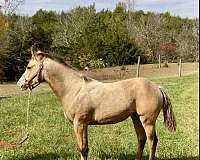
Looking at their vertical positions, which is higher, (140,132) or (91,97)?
(91,97)

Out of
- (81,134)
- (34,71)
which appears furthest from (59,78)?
(81,134)

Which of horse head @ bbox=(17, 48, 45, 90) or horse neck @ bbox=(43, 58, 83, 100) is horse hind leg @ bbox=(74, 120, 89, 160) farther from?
horse head @ bbox=(17, 48, 45, 90)

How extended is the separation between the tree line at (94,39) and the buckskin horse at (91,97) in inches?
991

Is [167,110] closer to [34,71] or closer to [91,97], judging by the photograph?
[91,97]

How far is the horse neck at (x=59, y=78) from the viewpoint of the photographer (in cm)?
589

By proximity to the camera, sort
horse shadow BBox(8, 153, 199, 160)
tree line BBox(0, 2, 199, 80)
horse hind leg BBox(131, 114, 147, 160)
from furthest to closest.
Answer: tree line BBox(0, 2, 199, 80) < horse shadow BBox(8, 153, 199, 160) < horse hind leg BBox(131, 114, 147, 160)

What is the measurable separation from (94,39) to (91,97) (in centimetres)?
3779

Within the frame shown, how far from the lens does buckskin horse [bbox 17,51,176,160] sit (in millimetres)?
5742

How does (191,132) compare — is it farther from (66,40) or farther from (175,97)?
(66,40)

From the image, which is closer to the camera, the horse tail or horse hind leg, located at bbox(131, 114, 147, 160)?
the horse tail

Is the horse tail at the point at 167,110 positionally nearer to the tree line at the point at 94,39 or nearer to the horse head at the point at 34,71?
the horse head at the point at 34,71

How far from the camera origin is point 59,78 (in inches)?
233

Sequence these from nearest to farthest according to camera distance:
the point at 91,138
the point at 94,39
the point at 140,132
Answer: the point at 140,132, the point at 91,138, the point at 94,39

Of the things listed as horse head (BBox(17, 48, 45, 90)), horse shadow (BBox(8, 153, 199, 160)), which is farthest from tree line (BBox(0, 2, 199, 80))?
horse head (BBox(17, 48, 45, 90))
